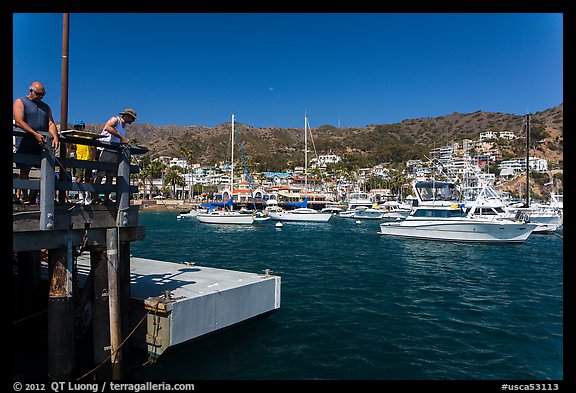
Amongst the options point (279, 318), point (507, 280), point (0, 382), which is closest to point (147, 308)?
point (0, 382)

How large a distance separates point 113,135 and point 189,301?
3.98 m

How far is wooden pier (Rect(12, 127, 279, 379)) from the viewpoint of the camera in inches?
261

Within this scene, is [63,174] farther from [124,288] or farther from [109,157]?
[124,288]

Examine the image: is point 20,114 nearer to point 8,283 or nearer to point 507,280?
point 8,283

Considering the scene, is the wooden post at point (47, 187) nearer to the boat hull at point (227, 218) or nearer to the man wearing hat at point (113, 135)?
the man wearing hat at point (113, 135)

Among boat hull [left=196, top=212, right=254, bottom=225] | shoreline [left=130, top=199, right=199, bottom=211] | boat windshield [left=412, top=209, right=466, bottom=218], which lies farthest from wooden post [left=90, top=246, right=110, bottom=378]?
shoreline [left=130, top=199, right=199, bottom=211]

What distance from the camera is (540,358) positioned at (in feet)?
34.0

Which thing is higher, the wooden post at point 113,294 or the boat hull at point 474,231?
the wooden post at point 113,294

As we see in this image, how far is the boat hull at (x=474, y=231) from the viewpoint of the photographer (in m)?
39.0

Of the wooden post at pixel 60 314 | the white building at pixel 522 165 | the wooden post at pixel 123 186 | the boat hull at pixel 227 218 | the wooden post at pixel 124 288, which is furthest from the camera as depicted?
the white building at pixel 522 165

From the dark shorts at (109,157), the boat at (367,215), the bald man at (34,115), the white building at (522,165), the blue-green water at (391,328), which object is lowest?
the blue-green water at (391,328)

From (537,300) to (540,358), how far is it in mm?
7842

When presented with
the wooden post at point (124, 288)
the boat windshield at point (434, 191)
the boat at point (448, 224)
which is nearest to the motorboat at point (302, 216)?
the boat at point (448, 224)

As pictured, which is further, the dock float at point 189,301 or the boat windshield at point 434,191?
the boat windshield at point 434,191
